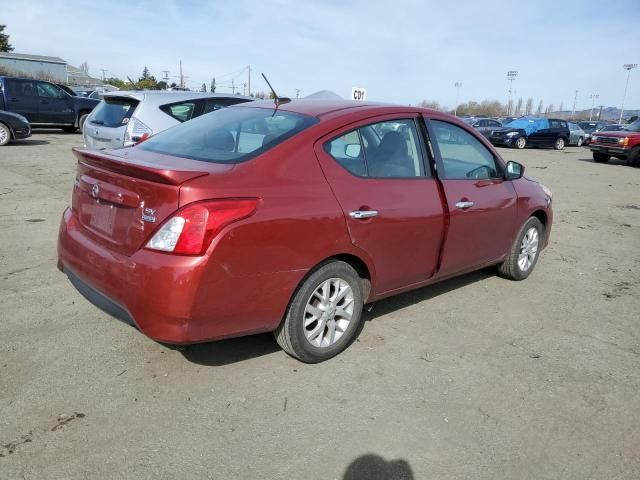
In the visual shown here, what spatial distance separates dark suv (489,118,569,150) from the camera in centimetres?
2537

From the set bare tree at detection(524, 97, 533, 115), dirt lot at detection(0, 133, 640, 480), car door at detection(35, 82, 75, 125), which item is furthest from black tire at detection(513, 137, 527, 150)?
bare tree at detection(524, 97, 533, 115)

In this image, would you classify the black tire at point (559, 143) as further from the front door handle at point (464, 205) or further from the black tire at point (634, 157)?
the front door handle at point (464, 205)

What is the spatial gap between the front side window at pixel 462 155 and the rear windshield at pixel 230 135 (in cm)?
124

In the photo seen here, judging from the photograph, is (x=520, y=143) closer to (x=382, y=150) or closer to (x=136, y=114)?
(x=136, y=114)

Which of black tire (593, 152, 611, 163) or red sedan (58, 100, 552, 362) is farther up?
red sedan (58, 100, 552, 362)

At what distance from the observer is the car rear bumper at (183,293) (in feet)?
8.57

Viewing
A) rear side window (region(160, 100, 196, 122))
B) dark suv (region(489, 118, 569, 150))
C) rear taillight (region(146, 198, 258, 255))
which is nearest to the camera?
rear taillight (region(146, 198, 258, 255))

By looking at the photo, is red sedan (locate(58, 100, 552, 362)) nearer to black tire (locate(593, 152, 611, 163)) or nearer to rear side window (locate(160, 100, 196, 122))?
rear side window (locate(160, 100, 196, 122))

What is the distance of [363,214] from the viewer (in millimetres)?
3273

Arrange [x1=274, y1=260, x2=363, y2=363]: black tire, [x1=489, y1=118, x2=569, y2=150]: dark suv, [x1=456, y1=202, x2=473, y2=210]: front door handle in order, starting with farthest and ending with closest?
1. [x1=489, y1=118, x2=569, y2=150]: dark suv
2. [x1=456, y1=202, x2=473, y2=210]: front door handle
3. [x1=274, y1=260, x2=363, y2=363]: black tire

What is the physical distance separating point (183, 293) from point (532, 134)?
26483 mm

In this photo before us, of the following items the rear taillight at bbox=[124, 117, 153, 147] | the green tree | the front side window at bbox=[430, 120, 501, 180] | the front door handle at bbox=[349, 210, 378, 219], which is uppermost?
the green tree

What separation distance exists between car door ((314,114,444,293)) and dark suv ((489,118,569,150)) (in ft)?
76.9

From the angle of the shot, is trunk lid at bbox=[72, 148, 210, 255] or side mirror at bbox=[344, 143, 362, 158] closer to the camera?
trunk lid at bbox=[72, 148, 210, 255]
